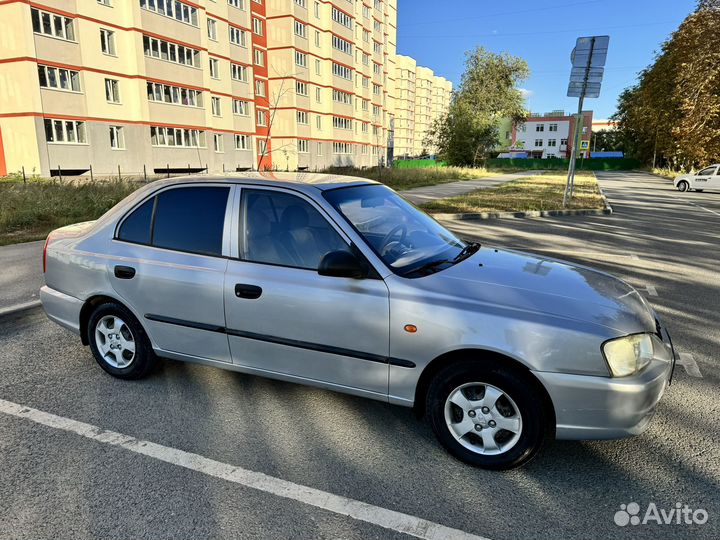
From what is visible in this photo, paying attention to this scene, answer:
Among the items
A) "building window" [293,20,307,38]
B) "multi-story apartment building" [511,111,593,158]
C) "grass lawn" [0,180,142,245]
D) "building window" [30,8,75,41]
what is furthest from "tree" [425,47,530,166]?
"grass lawn" [0,180,142,245]

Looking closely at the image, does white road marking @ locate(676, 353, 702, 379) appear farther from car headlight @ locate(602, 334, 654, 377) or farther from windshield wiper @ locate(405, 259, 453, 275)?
windshield wiper @ locate(405, 259, 453, 275)

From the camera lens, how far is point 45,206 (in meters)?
12.5

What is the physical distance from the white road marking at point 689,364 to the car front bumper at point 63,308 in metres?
5.12

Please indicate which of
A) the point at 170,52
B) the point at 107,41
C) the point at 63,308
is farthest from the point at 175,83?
the point at 63,308

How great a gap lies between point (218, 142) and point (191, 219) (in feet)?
130

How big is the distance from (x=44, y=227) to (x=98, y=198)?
226 centimetres

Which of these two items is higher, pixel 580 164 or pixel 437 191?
pixel 580 164

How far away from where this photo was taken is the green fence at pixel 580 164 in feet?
240

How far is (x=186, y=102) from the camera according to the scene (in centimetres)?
3672

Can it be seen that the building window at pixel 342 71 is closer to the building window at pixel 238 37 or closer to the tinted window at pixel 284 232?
the building window at pixel 238 37

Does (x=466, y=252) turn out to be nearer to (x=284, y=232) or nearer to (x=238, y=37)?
(x=284, y=232)

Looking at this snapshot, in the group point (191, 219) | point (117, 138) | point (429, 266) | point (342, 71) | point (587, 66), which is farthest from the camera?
point (342, 71)

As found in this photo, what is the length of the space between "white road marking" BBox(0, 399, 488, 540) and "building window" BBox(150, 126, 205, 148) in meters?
32.7

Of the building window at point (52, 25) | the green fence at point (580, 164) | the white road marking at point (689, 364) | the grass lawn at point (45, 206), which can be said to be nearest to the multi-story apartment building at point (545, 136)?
the green fence at point (580, 164)
